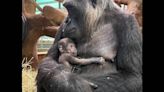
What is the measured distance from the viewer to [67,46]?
1.81 m

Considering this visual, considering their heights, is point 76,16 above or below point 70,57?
above

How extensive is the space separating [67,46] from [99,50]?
0.11m

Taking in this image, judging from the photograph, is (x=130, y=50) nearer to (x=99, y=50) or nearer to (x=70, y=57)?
(x=99, y=50)

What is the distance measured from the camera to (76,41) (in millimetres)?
1825

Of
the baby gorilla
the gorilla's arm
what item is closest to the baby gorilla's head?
the baby gorilla

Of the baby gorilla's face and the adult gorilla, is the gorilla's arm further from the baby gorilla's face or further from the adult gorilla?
the baby gorilla's face

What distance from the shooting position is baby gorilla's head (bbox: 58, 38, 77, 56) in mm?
1804

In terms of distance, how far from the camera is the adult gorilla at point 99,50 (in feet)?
5.86

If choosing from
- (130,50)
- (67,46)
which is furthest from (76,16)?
(130,50)

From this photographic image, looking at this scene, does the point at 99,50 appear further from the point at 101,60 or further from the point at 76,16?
the point at 76,16

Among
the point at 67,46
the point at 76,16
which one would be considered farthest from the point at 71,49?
the point at 76,16

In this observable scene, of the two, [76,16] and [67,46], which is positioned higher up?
[76,16]

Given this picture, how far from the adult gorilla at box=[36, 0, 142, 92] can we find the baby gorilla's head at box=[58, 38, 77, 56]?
0.02 meters
